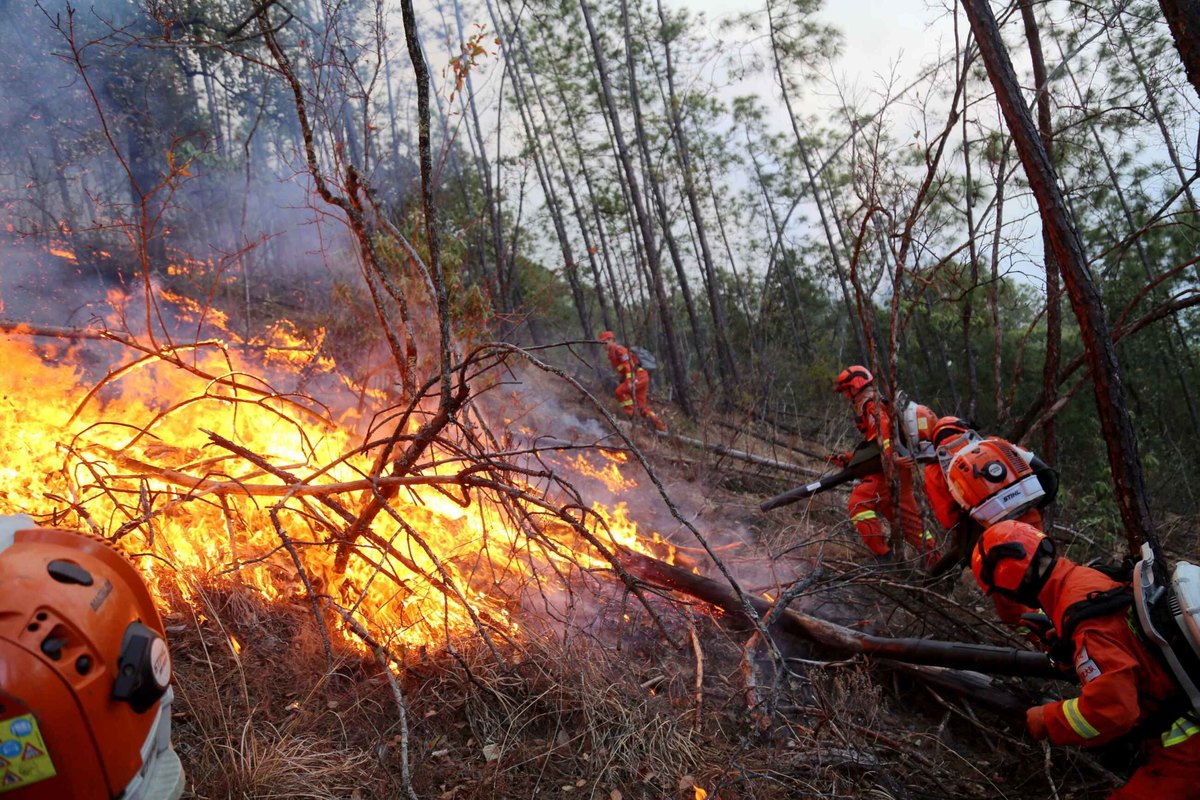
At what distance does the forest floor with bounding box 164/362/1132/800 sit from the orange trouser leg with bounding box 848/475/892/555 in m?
1.46

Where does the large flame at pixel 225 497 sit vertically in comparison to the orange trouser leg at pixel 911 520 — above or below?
above

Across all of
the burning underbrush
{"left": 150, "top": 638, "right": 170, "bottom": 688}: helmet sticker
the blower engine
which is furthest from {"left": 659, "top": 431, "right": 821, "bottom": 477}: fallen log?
{"left": 150, "top": 638, "right": 170, "bottom": 688}: helmet sticker

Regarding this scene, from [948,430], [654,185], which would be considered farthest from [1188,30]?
[654,185]

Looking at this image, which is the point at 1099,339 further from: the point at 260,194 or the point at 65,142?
the point at 260,194

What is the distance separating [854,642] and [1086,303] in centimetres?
262

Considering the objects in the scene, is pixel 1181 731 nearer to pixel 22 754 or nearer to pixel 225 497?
pixel 22 754

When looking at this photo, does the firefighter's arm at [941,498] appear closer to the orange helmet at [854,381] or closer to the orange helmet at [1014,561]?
the orange helmet at [1014,561]

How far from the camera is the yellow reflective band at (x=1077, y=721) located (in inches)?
113

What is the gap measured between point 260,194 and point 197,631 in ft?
→ 44.6

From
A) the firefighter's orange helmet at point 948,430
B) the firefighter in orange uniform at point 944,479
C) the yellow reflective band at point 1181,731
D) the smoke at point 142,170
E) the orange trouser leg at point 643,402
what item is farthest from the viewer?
the orange trouser leg at point 643,402

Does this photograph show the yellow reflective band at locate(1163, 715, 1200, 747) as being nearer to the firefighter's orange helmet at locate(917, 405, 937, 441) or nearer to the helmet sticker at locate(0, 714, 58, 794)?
the firefighter's orange helmet at locate(917, 405, 937, 441)

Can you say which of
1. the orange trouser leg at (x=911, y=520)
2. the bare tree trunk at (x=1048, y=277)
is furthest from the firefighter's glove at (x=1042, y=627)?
the bare tree trunk at (x=1048, y=277)

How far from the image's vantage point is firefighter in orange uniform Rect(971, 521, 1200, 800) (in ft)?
9.30

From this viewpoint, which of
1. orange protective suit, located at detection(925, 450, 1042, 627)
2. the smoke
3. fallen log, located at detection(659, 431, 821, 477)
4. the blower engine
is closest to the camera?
the blower engine
